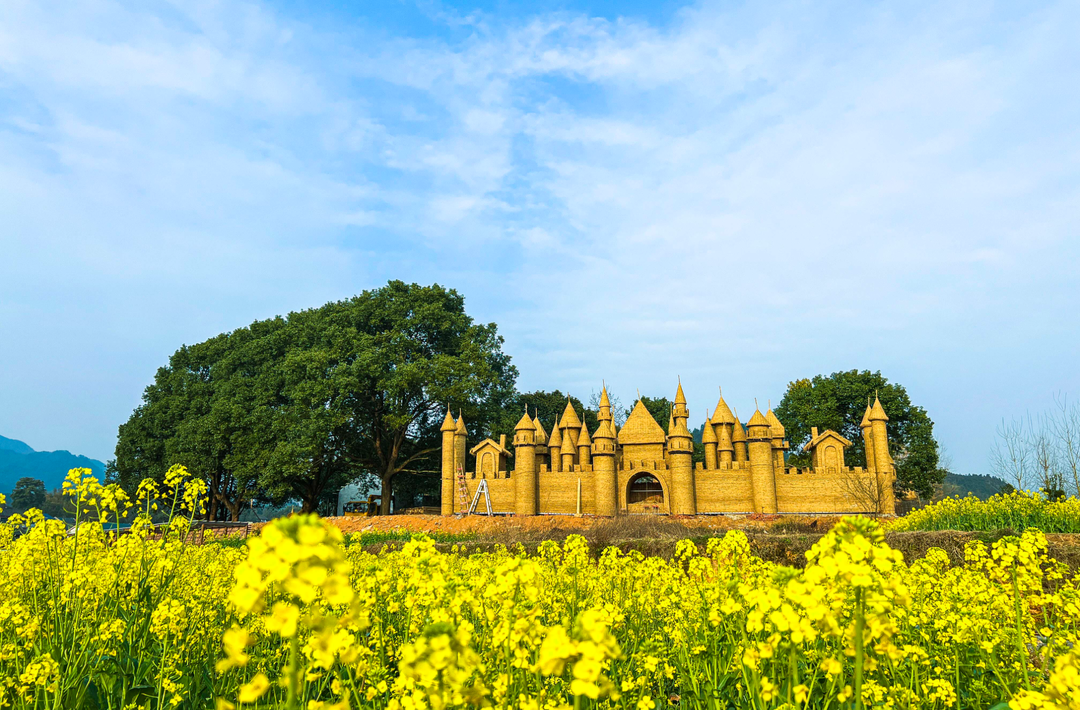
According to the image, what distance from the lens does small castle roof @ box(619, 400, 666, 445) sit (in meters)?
35.8

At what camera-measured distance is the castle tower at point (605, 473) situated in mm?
32812

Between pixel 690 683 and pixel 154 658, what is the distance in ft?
14.4

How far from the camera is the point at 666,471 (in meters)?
34.1

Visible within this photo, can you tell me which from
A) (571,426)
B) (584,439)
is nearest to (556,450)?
(571,426)

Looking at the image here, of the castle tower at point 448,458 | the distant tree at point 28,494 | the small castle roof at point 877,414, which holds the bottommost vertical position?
the distant tree at point 28,494

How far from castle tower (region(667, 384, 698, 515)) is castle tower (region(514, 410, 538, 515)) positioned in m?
7.61

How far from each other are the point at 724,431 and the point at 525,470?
11943mm

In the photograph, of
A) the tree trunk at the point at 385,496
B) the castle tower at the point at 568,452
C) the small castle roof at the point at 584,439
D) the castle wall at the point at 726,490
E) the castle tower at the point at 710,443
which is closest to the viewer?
the castle wall at the point at 726,490

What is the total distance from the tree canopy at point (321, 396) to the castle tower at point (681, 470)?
1230 centimetres

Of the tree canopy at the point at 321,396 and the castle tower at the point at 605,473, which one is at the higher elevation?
the tree canopy at the point at 321,396

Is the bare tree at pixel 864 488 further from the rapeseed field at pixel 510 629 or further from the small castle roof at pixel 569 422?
the rapeseed field at pixel 510 629

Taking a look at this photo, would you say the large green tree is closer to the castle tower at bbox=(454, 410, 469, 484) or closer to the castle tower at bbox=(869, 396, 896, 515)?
the castle tower at bbox=(869, 396, 896, 515)

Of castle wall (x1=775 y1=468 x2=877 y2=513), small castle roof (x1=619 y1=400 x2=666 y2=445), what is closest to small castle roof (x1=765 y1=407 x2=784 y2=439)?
castle wall (x1=775 y1=468 x2=877 y2=513)

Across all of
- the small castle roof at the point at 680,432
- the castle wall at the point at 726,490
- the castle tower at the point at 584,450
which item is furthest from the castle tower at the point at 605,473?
the castle wall at the point at 726,490
